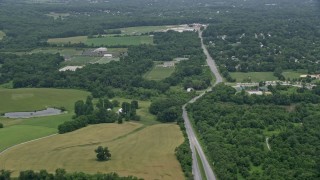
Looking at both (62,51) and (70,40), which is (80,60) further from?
(70,40)

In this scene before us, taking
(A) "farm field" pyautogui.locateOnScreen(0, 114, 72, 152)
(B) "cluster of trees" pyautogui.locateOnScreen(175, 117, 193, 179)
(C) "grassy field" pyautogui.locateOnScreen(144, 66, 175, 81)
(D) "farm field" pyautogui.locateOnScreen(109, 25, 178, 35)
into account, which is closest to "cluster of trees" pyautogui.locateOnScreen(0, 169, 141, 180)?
(B) "cluster of trees" pyautogui.locateOnScreen(175, 117, 193, 179)

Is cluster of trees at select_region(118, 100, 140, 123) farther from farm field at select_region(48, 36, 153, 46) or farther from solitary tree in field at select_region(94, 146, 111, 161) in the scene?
farm field at select_region(48, 36, 153, 46)

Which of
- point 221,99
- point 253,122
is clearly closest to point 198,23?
point 221,99

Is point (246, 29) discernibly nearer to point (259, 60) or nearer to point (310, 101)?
point (259, 60)

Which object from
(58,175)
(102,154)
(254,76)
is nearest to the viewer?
(58,175)

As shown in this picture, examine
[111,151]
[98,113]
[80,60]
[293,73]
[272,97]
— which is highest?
[98,113]

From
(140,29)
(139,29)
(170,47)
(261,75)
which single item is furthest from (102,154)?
(139,29)

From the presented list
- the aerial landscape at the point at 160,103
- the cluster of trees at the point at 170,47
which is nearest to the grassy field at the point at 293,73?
the aerial landscape at the point at 160,103
